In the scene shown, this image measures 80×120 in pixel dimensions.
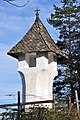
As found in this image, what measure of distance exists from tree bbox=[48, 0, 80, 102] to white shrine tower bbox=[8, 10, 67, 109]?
822 cm

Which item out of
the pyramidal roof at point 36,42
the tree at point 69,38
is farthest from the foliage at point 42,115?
the tree at point 69,38

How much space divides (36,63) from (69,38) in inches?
412

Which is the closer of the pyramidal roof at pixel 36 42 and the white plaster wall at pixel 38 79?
the white plaster wall at pixel 38 79

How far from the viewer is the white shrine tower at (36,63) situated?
19781mm

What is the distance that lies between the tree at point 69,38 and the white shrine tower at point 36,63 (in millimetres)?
8216

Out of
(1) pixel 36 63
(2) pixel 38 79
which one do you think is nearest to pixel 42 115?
(2) pixel 38 79

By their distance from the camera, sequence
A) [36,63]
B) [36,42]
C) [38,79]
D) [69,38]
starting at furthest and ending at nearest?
[69,38]
[36,42]
[36,63]
[38,79]

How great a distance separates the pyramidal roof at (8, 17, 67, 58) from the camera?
2036cm

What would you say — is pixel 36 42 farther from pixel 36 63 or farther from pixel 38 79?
pixel 38 79

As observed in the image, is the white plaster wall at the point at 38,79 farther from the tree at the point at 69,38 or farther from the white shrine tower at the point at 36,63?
the tree at the point at 69,38

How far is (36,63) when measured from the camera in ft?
66.7

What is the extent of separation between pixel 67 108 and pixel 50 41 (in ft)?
16.3

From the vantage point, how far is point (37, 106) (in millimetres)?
17141

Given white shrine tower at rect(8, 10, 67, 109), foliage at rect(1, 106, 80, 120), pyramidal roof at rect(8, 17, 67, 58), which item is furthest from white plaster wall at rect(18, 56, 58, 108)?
foliage at rect(1, 106, 80, 120)
